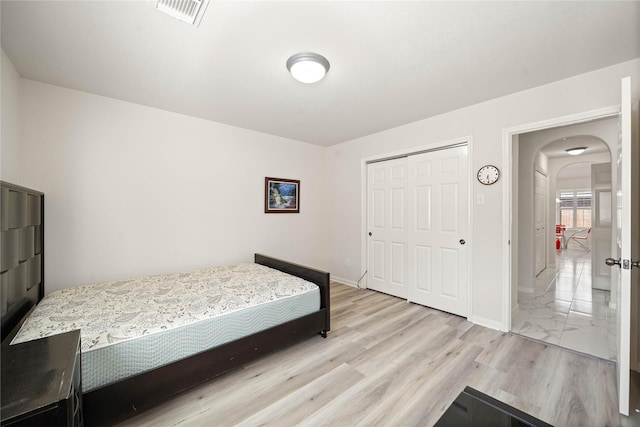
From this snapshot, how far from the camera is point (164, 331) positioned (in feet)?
5.49

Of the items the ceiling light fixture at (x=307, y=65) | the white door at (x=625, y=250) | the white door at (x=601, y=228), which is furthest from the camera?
the white door at (x=601, y=228)

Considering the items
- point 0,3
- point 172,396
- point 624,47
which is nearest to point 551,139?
point 624,47

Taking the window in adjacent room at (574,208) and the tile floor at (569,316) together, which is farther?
the window in adjacent room at (574,208)

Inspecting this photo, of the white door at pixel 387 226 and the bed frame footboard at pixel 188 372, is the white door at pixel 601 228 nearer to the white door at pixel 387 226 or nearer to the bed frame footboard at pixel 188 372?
the white door at pixel 387 226

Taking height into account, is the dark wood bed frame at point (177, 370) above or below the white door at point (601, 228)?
below

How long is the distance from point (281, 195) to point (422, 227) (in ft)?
7.01

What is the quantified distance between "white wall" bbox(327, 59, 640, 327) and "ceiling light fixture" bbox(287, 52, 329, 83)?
1.85 meters

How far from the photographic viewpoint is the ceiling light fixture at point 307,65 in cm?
190

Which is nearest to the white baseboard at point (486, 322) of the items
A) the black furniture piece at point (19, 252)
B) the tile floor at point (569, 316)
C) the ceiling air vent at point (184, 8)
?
the tile floor at point (569, 316)

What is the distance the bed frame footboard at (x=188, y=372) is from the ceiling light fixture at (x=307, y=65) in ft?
5.77

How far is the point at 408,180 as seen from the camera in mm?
3525

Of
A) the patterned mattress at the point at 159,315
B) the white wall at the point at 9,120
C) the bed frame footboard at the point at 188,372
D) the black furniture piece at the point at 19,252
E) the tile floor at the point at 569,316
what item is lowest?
the tile floor at the point at 569,316

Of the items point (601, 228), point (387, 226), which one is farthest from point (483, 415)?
point (601, 228)

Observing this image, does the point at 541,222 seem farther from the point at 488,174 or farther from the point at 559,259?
the point at 488,174
